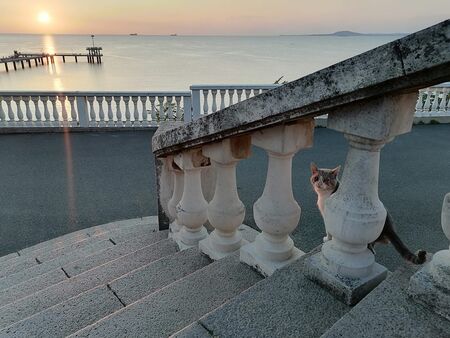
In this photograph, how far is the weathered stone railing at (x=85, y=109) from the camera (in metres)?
8.28

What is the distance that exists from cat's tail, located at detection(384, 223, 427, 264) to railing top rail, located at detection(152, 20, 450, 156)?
35.4 inches

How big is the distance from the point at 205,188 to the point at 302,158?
3.83 metres

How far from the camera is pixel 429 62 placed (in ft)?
3.20

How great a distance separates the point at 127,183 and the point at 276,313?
448cm

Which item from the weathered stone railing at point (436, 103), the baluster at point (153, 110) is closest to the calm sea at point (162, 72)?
the weathered stone railing at point (436, 103)

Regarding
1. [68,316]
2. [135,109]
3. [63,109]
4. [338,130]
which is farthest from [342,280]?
[63,109]

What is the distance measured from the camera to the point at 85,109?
8344 mm

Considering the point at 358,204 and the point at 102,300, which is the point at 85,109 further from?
the point at 358,204

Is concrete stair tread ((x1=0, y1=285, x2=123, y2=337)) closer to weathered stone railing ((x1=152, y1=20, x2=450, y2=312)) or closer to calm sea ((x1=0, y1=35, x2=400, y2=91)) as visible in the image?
weathered stone railing ((x1=152, y1=20, x2=450, y2=312))

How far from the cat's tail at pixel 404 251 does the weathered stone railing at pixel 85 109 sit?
7124 mm

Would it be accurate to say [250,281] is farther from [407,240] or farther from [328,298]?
[407,240]

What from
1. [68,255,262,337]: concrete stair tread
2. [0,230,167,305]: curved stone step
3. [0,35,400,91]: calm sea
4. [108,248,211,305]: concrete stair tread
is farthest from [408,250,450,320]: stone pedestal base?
[0,35,400,91]: calm sea

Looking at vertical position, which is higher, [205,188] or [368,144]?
[368,144]

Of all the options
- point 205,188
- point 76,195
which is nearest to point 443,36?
point 205,188
